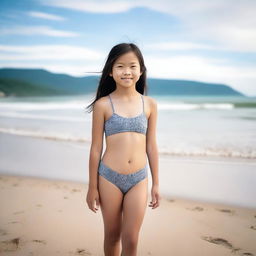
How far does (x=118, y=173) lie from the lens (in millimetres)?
2156

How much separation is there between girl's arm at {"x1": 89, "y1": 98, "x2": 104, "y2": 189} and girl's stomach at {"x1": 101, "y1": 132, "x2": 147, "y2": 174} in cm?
6

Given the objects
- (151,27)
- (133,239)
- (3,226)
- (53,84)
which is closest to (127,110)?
(133,239)

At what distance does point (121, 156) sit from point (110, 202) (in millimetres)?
314

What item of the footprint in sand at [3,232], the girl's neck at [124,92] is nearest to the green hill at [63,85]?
the footprint in sand at [3,232]

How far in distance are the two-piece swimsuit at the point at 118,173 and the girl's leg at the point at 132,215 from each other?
5cm

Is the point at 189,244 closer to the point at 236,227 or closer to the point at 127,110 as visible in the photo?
the point at 236,227

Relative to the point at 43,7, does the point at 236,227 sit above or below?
below

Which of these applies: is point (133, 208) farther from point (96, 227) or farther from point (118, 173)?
point (96, 227)

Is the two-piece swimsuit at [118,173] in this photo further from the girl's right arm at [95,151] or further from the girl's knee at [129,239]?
the girl's knee at [129,239]

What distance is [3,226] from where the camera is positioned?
335 cm

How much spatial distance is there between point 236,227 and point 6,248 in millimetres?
2308

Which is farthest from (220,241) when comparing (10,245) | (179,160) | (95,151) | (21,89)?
(21,89)

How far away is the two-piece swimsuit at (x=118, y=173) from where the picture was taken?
2.16 meters

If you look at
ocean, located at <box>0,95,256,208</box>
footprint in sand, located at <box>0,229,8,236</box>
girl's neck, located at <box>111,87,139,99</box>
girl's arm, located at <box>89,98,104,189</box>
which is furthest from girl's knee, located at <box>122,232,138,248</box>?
ocean, located at <box>0,95,256,208</box>
